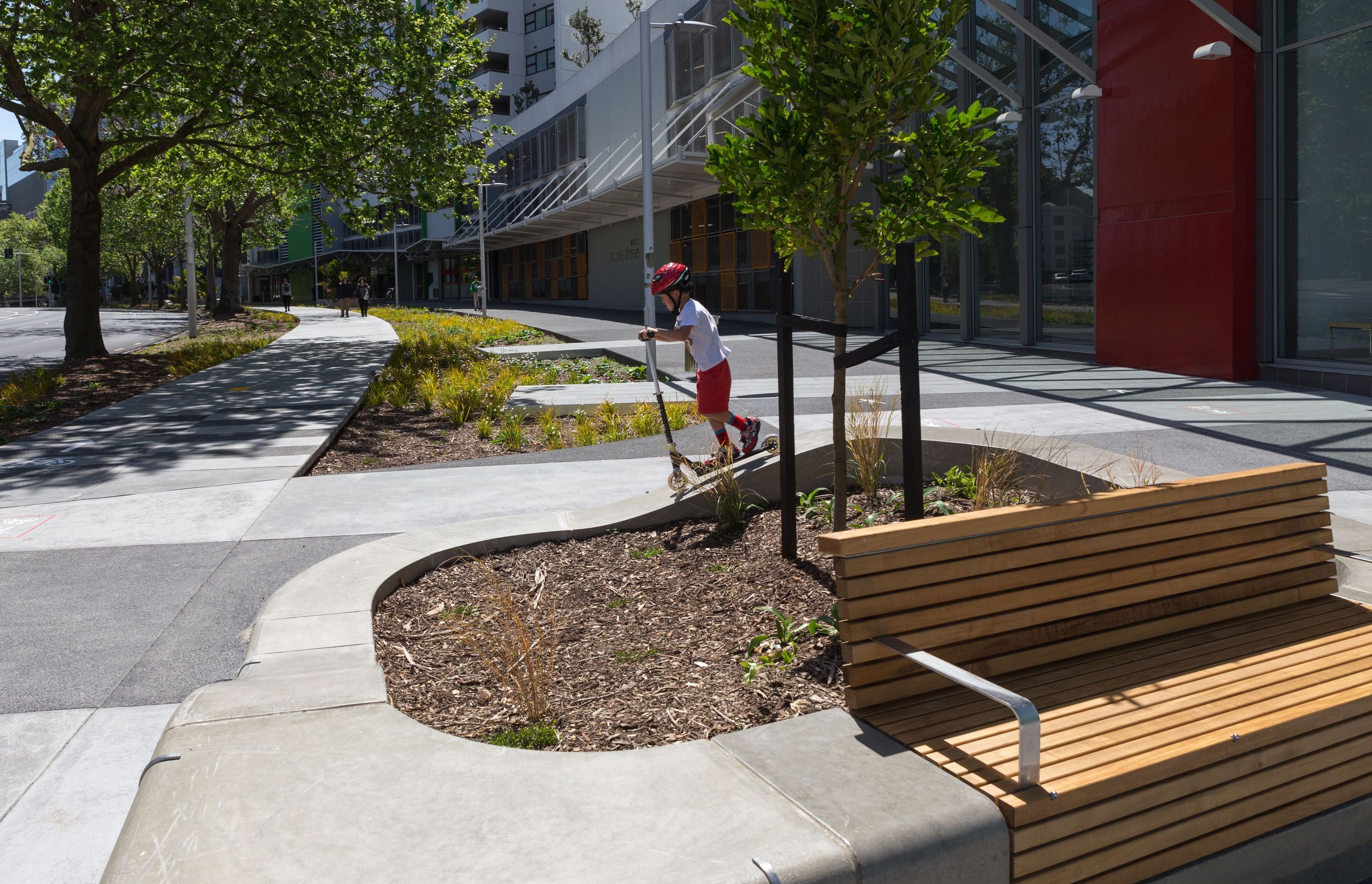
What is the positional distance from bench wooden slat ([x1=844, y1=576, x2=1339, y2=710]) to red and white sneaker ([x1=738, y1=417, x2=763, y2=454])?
410 cm

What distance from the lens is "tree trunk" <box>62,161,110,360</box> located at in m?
21.0

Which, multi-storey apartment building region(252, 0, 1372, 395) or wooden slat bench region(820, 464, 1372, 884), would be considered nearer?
wooden slat bench region(820, 464, 1372, 884)

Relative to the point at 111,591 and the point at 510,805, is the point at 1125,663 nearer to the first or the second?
the point at 510,805

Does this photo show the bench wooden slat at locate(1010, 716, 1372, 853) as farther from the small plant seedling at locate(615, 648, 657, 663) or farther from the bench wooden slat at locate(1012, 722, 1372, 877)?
the small plant seedling at locate(615, 648, 657, 663)

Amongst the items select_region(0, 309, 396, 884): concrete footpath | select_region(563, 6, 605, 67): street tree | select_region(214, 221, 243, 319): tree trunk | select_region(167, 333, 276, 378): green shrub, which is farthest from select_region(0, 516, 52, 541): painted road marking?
select_region(563, 6, 605, 67): street tree

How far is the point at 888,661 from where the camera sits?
130 inches

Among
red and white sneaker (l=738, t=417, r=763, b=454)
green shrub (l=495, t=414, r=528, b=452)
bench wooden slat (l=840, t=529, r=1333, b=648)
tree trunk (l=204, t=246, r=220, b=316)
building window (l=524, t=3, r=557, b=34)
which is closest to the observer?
bench wooden slat (l=840, t=529, r=1333, b=648)

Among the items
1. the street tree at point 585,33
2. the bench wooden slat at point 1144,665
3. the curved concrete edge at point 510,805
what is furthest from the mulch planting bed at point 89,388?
the street tree at point 585,33

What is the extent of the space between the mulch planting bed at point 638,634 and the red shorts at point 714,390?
62.8 inches

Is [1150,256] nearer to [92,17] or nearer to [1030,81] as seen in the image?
[1030,81]

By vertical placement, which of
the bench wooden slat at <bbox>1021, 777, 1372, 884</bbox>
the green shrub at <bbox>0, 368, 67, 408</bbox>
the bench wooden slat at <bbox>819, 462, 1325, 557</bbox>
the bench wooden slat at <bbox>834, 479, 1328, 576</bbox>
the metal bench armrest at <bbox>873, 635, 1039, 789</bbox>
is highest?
the green shrub at <bbox>0, 368, 67, 408</bbox>

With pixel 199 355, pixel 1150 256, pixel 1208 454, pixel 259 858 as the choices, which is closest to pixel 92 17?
pixel 199 355

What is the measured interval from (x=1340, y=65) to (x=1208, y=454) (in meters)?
7.21

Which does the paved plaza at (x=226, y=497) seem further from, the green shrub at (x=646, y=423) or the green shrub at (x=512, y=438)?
the green shrub at (x=512, y=438)
